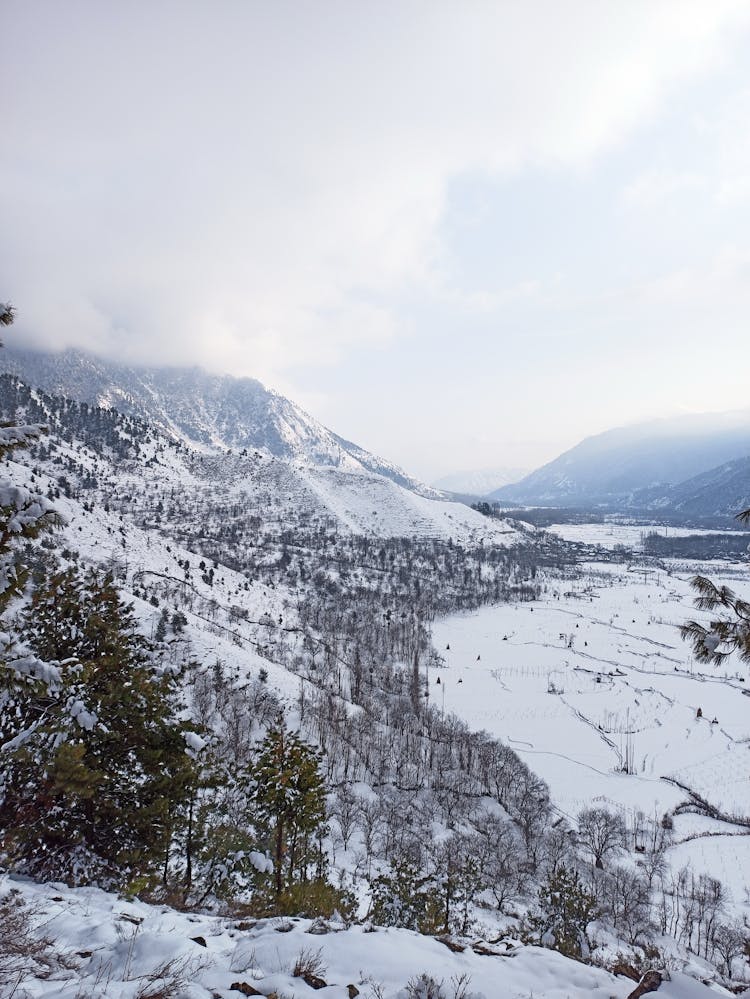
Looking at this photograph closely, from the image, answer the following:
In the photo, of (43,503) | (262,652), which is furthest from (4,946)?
(262,652)

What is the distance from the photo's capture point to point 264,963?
26.1ft

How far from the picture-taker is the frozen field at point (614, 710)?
60.7 meters

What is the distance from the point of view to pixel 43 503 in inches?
393

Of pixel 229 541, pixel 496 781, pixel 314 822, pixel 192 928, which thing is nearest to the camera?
pixel 192 928

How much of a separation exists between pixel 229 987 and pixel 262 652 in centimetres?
9338

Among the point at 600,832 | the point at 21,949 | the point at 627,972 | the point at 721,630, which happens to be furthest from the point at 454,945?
the point at 600,832

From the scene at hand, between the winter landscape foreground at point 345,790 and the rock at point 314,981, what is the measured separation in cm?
9

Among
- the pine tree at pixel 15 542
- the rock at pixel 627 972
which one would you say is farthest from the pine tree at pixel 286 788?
the rock at pixel 627 972

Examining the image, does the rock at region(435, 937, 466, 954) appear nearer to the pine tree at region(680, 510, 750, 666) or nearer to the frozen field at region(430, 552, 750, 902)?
the pine tree at region(680, 510, 750, 666)

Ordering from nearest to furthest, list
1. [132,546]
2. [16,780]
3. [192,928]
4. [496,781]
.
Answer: [192,928]
[16,780]
[496,781]
[132,546]

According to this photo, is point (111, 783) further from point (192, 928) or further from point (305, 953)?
point (305, 953)

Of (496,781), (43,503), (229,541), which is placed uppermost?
(43,503)

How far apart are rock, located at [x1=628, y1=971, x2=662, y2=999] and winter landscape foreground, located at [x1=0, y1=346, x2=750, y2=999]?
0.19 m

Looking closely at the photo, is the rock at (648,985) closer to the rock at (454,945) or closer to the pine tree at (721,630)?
the rock at (454,945)
